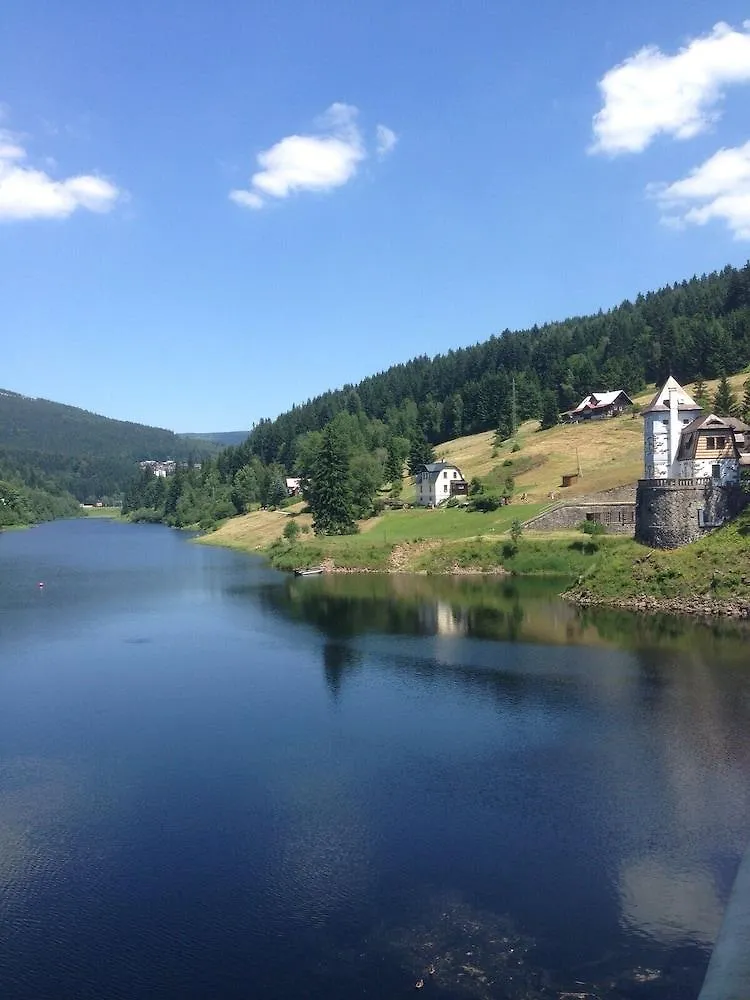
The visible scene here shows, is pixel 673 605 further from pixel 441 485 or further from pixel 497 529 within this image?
pixel 441 485

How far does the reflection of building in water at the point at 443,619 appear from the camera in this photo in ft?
162

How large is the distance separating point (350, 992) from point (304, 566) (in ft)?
214

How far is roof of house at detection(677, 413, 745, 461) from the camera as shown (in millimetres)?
62625

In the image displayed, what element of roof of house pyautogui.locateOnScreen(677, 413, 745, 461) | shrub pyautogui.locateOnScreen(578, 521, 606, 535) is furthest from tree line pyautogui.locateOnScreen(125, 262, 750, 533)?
shrub pyautogui.locateOnScreen(578, 521, 606, 535)

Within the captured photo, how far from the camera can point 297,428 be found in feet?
602

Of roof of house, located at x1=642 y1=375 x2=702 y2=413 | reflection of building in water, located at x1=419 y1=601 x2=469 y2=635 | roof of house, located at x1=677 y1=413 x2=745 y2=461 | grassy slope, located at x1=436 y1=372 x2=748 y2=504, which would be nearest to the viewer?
reflection of building in water, located at x1=419 y1=601 x2=469 y2=635

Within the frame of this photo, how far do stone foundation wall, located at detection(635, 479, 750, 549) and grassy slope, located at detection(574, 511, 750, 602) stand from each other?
1870mm

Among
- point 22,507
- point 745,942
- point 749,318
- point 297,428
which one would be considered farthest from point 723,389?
point 22,507

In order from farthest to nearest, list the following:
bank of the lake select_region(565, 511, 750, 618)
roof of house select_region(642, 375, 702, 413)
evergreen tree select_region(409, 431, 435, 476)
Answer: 1. evergreen tree select_region(409, 431, 435, 476)
2. roof of house select_region(642, 375, 702, 413)
3. bank of the lake select_region(565, 511, 750, 618)

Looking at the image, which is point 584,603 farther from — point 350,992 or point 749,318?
point 749,318

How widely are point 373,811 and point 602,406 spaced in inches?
4098

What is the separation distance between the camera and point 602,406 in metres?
120

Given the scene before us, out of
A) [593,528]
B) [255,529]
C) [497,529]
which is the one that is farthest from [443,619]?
[255,529]

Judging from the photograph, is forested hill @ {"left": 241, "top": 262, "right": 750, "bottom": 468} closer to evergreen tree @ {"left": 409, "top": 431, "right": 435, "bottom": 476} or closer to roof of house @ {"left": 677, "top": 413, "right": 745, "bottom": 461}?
→ evergreen tree @ {"left": 409, "top": 431, "right": 435, "bottom": 476}
